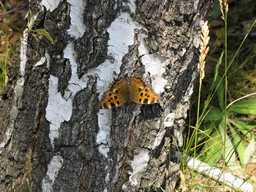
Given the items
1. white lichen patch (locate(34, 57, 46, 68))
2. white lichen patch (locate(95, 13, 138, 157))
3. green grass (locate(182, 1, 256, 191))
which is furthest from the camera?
green grass (locate(182, 1, 256, 191))

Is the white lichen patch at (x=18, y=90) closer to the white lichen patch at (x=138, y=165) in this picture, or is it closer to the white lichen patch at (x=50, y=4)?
the white lichen patch at (x=50, y=4)

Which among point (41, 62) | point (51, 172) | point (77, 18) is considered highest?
point (77, 18)

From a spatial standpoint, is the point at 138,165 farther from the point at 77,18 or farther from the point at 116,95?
the point at 77,18

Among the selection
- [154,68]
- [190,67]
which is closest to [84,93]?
[154,68]

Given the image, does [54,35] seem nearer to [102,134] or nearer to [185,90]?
[102,134]

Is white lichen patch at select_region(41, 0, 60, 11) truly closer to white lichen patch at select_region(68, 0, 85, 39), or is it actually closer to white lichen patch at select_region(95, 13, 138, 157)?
white lichen patch at select_region(68, 0, 85, 39)

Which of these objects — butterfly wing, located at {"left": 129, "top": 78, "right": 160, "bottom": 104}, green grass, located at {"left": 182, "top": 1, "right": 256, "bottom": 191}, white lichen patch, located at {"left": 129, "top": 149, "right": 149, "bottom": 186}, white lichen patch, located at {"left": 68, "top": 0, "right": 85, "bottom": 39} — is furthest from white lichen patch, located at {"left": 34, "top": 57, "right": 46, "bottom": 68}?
green grass, located at {"left": 182, "top": 1, "right": 256, "bottom": 191}

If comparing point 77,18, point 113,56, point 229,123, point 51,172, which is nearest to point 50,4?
point 77,18

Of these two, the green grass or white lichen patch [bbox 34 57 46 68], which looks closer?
white lichen patch [bbox 34 57 46 68]
